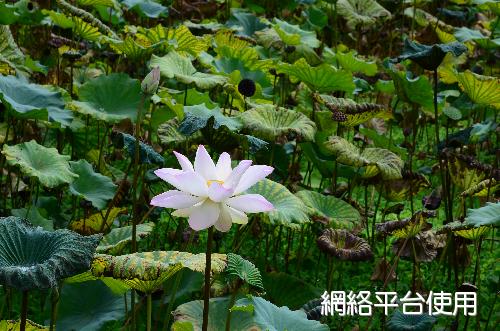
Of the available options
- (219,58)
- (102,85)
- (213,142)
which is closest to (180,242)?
(213,142)

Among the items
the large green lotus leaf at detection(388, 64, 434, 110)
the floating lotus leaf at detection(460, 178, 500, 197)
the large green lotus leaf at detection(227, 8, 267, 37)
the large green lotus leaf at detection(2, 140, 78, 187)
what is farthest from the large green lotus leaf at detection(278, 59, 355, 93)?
the large green lotus leaf at detection(227, 8, 267, 37)

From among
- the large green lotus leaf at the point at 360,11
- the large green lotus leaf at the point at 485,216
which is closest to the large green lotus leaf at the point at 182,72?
the large green lotus leaf at the point at 485,216

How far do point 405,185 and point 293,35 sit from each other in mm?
953

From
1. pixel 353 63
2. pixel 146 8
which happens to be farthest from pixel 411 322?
pixel 146 8

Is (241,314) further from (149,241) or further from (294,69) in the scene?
(294,69)

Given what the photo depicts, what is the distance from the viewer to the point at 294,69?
268cm

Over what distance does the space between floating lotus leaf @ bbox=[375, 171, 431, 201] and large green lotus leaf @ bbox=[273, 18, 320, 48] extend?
904mm

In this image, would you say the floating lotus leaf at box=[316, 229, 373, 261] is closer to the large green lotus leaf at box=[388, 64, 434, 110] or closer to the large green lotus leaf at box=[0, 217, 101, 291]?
the large green lotus leaf at box=[0, 217, 101, 291]

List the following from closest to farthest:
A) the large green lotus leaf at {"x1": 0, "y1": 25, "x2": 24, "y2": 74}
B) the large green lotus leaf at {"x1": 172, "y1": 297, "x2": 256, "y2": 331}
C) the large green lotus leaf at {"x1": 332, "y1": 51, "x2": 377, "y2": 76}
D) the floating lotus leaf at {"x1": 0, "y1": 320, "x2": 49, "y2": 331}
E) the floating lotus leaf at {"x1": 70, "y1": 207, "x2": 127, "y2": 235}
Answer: the floating lotus leaf at {"x1": 0, "y1": 320, "x2": 49, "y2": 331} < the large green lotus leaf at {"x1": 172, "y1": 297, "x2": 256, "y2": 331} < the floating lotus leaf at {"x1": 70, "y1": 207, "x2": 127, "y2": 235} < the large green lotus leaf at {"x1": 0, "y1": 25, "x2": 24, "y2": 74} < the large green lotus leaf at {"x1": 332, "y1": 51, "x2": 377, "y2": 76}

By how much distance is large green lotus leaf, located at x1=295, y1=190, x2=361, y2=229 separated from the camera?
222 cm

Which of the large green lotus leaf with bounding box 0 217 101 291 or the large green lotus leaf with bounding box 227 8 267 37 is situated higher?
the large green lotus leaf with bounding box 0 217 101 291

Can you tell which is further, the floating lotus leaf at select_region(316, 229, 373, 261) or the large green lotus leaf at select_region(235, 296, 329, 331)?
the floating lotus leaf at select_region(316, 229, 373, 261)

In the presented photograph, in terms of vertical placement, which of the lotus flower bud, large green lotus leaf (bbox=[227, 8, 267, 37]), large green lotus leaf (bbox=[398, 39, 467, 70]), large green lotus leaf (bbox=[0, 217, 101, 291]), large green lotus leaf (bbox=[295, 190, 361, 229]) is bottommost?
large green lotus leaf (bbox=[227, 8, 267, 37])

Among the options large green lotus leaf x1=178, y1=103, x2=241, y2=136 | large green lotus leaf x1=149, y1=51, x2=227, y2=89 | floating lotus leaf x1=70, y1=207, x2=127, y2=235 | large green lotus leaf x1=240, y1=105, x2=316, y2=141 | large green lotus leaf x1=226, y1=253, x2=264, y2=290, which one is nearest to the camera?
large green lotus leaf x1=226, y1=253, x2=264, y2=290
